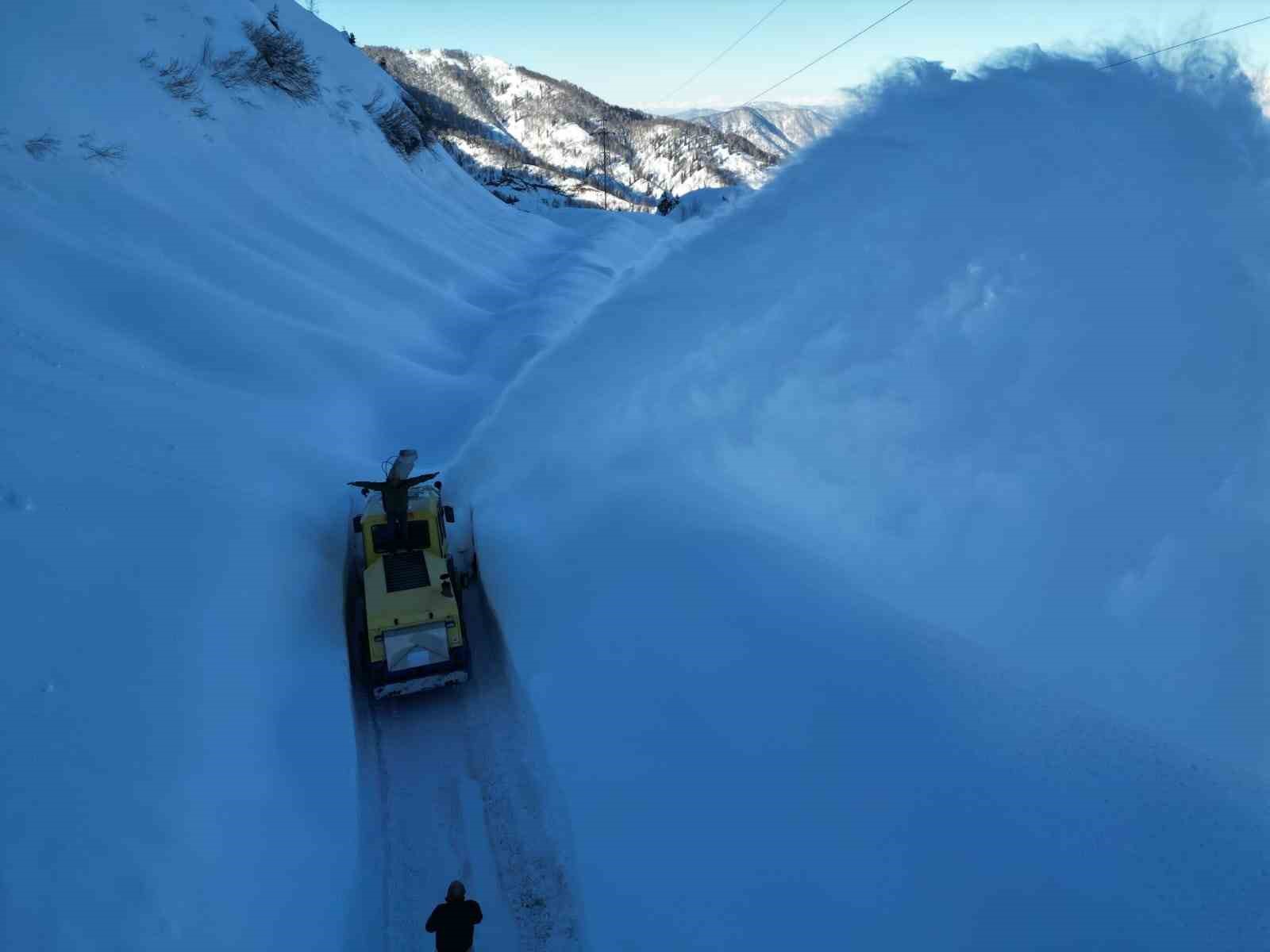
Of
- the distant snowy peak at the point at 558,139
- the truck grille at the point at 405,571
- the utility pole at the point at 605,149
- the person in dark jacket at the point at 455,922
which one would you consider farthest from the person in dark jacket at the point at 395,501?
the utility pole at the point at 605,149

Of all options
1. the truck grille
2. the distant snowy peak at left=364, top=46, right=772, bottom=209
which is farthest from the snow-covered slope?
the distant snowy peak at left=364, top=46, right=772, bottom=209

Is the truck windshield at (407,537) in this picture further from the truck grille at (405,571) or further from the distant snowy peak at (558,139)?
the distant snowy peak at (558,139)

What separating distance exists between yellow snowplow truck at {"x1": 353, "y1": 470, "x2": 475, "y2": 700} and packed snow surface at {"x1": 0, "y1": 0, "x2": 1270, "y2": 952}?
1.33 ft

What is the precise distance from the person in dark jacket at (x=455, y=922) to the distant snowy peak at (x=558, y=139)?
63171 millimetres

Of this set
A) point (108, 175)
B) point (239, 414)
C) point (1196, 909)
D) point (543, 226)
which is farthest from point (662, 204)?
point (1196, 909)

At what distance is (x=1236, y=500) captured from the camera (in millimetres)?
8117

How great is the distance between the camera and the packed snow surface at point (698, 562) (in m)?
4.64

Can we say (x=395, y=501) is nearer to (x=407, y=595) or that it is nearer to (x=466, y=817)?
(x=407, y=595)

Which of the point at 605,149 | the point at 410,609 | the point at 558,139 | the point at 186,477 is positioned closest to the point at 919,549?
the point at 410,609

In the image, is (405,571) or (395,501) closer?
(405,571)

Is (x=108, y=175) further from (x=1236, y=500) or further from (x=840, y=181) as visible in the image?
(x=1236, y=500)

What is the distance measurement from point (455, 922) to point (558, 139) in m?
143

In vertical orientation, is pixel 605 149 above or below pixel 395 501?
above

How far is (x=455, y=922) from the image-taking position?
4422 mm
